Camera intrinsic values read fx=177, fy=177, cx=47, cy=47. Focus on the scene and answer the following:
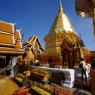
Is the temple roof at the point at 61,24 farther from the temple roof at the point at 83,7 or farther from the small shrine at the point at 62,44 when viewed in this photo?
the temple roof at the point at 83,7

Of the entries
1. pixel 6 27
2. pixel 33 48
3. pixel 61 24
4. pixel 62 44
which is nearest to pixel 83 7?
pixel 62 44

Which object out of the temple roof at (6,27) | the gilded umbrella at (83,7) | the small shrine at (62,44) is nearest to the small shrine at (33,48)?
the small shrine at (62,44)

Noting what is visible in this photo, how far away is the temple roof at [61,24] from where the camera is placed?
34456 millimetres

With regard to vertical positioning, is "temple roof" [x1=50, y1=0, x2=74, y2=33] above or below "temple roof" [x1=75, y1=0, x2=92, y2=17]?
above

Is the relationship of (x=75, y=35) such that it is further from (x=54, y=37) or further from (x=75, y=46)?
(x=75, y=46)

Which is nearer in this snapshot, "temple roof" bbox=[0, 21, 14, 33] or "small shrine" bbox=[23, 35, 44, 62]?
"temple roof" bbox=[0, 21, 14, 33]

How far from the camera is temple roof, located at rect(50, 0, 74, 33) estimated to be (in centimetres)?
3446

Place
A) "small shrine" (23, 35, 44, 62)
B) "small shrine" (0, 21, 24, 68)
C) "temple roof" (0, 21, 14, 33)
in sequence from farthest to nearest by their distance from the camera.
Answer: "small shrine" (23, 35, 44, 62)
"temple roof" (0, 21, 14, 33)
"small shrine" (0, 21, 24, 68)

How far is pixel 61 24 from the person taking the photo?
3544cm

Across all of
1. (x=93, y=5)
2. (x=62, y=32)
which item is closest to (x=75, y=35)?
(x=62, y=32)

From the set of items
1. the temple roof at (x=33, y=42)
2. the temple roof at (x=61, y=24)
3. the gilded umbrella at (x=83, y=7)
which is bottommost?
the gilded umbrella at (x=83, y=7)

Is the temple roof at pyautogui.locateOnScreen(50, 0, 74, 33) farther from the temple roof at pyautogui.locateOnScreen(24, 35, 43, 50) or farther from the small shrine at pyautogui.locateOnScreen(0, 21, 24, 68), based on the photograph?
the small shrine at pyautogui.locateOnScreen(0, 21, 24, 68)

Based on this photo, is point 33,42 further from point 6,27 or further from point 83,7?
point 83,7

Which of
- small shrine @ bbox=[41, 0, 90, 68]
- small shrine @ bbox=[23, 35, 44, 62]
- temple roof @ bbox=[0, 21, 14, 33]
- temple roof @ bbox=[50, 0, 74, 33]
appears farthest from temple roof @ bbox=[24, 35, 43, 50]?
temple roof @ bbox=[0, 21, 14, 33]
